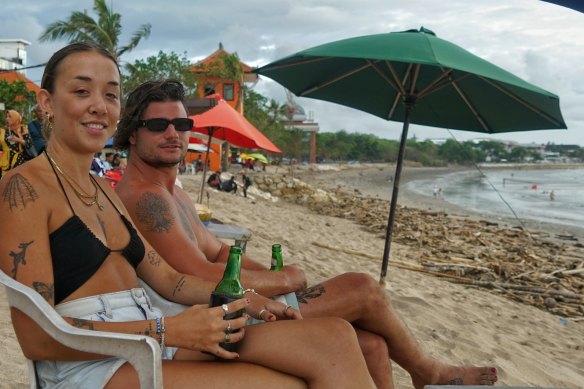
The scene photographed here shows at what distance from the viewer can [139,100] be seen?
2627 millimetres

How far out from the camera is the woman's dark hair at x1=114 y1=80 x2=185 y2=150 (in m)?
2.61

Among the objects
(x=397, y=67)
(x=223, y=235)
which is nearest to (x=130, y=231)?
(x=223, y=235)

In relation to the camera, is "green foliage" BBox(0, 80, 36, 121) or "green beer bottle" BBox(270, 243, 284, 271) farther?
"green foliage" BBox(0, 80, 36, 121)

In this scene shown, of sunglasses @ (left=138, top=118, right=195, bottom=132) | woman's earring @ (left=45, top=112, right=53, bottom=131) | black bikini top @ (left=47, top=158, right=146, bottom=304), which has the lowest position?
black bikini top @ (left=47, top=158, right=146, bottom=304)

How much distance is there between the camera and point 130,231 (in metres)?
2.03

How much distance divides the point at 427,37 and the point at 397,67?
1.41m

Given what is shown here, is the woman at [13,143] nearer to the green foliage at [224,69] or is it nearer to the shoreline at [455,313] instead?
the shoreline at [455,313]

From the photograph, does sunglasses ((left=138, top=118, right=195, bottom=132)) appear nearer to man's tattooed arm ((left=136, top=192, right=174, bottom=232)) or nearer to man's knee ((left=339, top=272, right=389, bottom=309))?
man's tattooed arm ((left=136, top=192, right=174, bottom=232))

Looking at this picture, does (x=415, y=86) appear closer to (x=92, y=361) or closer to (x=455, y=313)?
(x=455, y=313)

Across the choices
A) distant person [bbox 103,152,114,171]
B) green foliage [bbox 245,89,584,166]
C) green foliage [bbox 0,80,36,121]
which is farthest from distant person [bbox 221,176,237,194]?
green foliage [bbox 245,89,584,166]

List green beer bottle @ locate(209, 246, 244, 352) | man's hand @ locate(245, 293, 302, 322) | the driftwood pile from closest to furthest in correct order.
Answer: green beer bottle @ locate(209, 246, 244, 352)
man's hand @ locate(245, 293, 302, 322)
the driftwood pile

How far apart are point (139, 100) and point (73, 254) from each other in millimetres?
1178

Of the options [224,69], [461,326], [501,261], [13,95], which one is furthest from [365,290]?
[224,69]

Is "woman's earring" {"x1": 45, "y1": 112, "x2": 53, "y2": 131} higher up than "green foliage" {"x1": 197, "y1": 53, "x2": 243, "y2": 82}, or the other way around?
"green foliage" {"x1": 197, "y1": 53, "x2": 243, "y2": 82}
